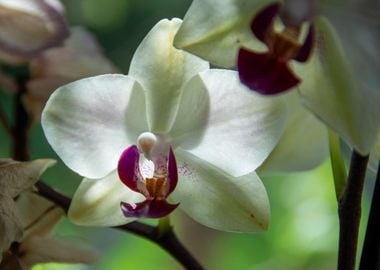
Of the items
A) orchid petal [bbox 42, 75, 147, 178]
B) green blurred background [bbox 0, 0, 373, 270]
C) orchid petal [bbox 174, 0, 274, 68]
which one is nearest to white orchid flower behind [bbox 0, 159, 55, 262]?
orchid petal [bbox 42, 75, 147, 178]

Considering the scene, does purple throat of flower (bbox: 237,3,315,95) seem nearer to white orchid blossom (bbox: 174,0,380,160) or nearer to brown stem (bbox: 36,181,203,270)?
white orchid blossom (bbox: 174,0,380,160)

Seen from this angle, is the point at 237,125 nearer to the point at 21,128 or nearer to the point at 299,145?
the point at 299,145

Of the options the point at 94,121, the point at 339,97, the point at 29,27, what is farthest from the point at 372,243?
the point at 29,27

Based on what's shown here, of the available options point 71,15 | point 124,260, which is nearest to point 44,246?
point 124,260

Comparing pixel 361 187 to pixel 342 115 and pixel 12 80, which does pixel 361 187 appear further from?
pixel 12 80

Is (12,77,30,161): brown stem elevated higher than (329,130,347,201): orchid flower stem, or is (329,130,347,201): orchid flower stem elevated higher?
(329,130,347,201): orchid flower stem

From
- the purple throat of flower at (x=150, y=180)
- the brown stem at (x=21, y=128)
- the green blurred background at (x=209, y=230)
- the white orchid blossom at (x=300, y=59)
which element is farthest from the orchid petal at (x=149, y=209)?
the green blurred background at (x=209, y=230)
